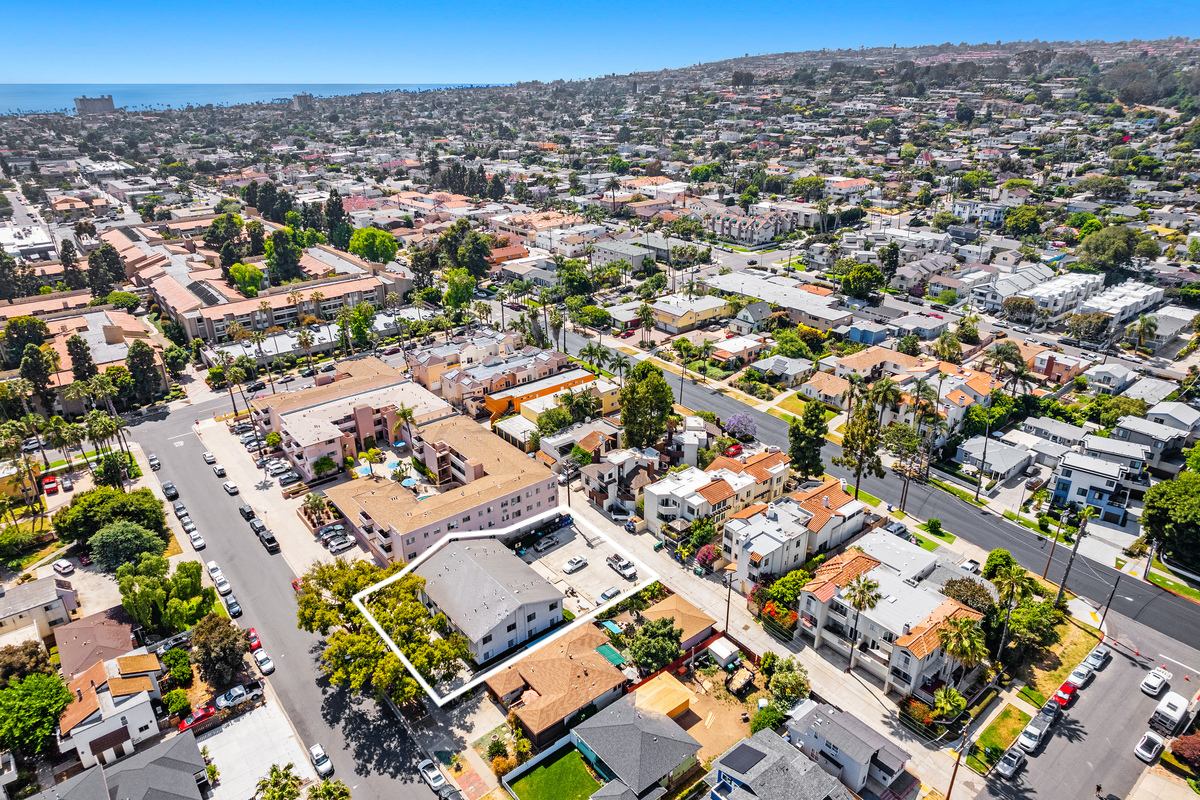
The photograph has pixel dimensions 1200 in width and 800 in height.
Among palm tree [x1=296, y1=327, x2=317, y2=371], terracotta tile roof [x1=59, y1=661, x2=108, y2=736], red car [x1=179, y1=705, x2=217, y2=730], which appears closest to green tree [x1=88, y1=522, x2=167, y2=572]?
terracotta tile roof [x1=59, y1=661, x2=108, y2=736]

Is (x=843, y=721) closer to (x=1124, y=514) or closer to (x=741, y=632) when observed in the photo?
(x=741, y=632)

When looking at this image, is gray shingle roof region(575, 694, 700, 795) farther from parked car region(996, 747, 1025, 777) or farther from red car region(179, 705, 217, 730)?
red car region(179, 705, 217, 730)

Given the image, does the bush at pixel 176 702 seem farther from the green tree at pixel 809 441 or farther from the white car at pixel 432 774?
the green tree at pixel 809 441

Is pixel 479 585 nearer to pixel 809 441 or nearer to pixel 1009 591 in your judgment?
pixel 809 441

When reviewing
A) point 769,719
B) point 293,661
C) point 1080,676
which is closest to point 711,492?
point 769,719

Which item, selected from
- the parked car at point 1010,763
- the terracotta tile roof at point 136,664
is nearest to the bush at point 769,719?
the parked car at point 1010,763
